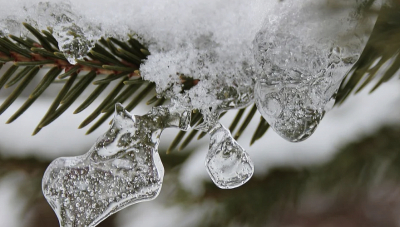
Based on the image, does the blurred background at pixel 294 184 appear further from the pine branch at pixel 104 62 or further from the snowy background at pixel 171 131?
the pine branch at pixel 104 62

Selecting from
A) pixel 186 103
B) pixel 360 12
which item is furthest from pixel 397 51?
pixel 186 103

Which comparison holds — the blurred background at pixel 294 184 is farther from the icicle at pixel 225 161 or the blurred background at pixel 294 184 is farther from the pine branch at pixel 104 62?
the icicle at pixel 225 161

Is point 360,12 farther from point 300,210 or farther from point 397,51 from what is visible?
point 300,210

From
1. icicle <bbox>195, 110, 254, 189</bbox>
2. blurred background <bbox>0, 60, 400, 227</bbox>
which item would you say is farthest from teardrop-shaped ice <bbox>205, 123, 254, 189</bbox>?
blurred background <bbox>0, 60, 400, 227</bbox>

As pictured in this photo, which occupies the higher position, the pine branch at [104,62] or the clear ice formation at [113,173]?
the pine branch at [104,62]

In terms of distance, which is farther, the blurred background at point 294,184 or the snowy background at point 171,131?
the blurred background at point 294,184

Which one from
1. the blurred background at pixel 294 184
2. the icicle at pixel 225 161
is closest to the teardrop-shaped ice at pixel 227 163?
the icicle at pixel 225 161

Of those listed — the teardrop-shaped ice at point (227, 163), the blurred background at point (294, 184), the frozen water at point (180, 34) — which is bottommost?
the blurred background at point (294, 184)

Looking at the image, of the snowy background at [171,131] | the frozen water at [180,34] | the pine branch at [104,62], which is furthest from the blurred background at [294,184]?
the frozen water at [180,34]
